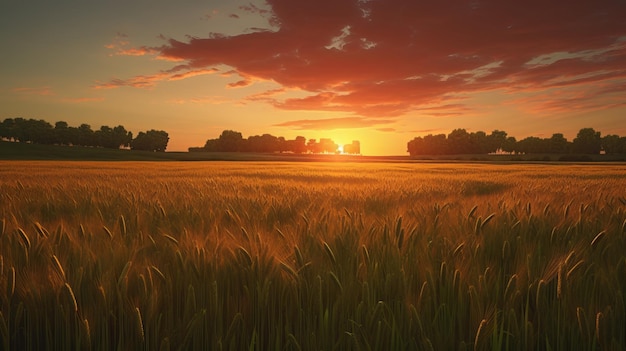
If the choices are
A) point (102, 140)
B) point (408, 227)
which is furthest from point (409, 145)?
point (408, 227)

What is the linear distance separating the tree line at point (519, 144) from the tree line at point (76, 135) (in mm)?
107191

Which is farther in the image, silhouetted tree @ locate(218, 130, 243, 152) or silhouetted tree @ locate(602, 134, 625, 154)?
silhouetted tree @ locate(218, 130, 243, 152)

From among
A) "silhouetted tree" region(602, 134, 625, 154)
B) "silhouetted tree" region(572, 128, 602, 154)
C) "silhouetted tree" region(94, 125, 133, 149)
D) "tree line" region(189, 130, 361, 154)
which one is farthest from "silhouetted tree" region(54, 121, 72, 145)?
"silhouetted tree" region(602, 134, 625, 154)

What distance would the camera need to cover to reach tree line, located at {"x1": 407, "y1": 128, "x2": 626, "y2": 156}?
410ft

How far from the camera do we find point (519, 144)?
142 meters

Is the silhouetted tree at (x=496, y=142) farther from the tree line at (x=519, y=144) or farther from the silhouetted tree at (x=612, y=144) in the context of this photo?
the silhouetted tree at (x=612, y=144)

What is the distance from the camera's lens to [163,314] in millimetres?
1382

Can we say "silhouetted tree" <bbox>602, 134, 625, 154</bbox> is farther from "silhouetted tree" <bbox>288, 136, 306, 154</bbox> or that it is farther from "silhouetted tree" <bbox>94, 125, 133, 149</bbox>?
"silhouetted tree" <bbox>94, 125, 133, 149</bbox>

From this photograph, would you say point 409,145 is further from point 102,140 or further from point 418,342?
point 418,342

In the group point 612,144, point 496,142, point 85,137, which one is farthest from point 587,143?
point 85,137

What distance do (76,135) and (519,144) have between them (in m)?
169

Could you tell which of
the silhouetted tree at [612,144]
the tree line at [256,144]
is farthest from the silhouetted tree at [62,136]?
the silhouetted tree at [612,144]

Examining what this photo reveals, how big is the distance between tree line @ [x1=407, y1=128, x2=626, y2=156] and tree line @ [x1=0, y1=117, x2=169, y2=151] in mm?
107191

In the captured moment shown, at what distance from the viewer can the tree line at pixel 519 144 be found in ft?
410
